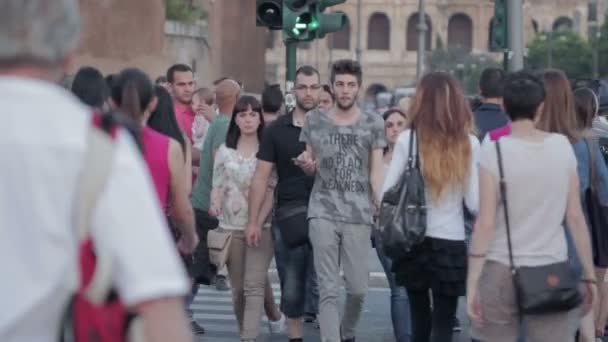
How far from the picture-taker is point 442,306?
26.6 feet

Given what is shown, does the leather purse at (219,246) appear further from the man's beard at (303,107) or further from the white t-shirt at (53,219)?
the white t-shirt at (53,219)

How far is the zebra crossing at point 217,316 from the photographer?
11.7 metres

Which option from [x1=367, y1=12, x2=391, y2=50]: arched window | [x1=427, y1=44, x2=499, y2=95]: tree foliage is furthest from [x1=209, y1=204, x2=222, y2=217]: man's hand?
[x1=367, y1=12, x2=391, y2=50]: arched window

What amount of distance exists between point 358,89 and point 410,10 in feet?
396

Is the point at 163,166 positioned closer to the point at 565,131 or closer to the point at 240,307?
the point at 565,131

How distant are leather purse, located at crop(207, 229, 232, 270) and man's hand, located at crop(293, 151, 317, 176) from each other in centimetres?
84

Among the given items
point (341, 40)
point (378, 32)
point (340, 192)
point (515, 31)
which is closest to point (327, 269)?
point (340, 192)

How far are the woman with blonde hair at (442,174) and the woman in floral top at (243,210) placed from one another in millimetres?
2257

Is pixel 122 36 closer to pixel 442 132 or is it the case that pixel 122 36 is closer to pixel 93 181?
pixel 442 132

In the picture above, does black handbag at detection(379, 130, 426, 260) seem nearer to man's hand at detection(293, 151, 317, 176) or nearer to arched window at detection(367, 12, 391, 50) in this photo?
man's hand at detection(293, 151, 317, 176)

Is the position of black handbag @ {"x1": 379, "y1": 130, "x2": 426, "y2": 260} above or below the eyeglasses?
below

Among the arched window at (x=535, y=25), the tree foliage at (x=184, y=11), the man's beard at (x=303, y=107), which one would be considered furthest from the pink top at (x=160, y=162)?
the arched window at (x=535, y=25)

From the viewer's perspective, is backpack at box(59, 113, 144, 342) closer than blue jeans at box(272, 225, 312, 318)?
Yes

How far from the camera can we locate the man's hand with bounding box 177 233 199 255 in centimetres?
727
